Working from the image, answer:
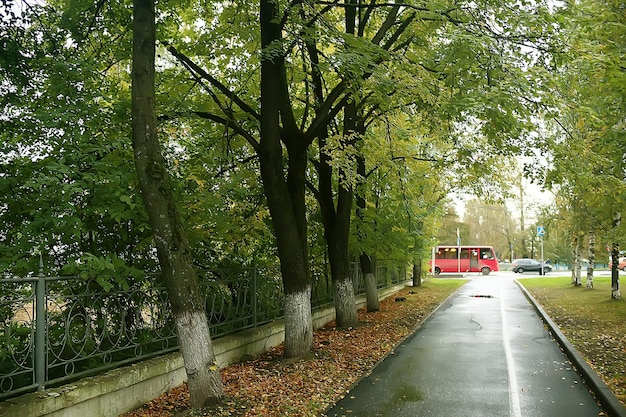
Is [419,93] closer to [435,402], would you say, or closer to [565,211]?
[435,402]

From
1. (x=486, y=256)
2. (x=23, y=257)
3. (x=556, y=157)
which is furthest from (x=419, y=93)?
(x=486, y=256)

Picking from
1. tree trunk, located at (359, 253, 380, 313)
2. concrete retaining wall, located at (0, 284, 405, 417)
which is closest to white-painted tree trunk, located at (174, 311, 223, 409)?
concrete retaining wall, located at (0, 284, 405, 417)

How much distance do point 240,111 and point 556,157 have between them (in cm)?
669

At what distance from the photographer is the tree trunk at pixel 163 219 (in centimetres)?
621

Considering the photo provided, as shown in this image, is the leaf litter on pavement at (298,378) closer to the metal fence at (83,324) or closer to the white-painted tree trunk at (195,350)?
the white-painted tree trunk at (195,350)

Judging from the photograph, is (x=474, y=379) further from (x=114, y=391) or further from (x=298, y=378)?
(x=114, y=391)

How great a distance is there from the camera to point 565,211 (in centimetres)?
2336

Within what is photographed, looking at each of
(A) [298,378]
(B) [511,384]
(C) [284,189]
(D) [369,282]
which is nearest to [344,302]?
(D) [369,282]

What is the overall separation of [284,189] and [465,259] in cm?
4664

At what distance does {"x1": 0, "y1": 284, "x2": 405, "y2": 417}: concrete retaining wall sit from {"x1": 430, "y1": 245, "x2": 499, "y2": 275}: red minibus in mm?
46084

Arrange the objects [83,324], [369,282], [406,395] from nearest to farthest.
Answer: [83,324] < [406,395] < [369,282]

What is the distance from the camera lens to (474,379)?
828 centimetres

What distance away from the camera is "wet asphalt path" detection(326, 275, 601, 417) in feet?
22.0

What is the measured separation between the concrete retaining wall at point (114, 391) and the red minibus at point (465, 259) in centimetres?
4608
